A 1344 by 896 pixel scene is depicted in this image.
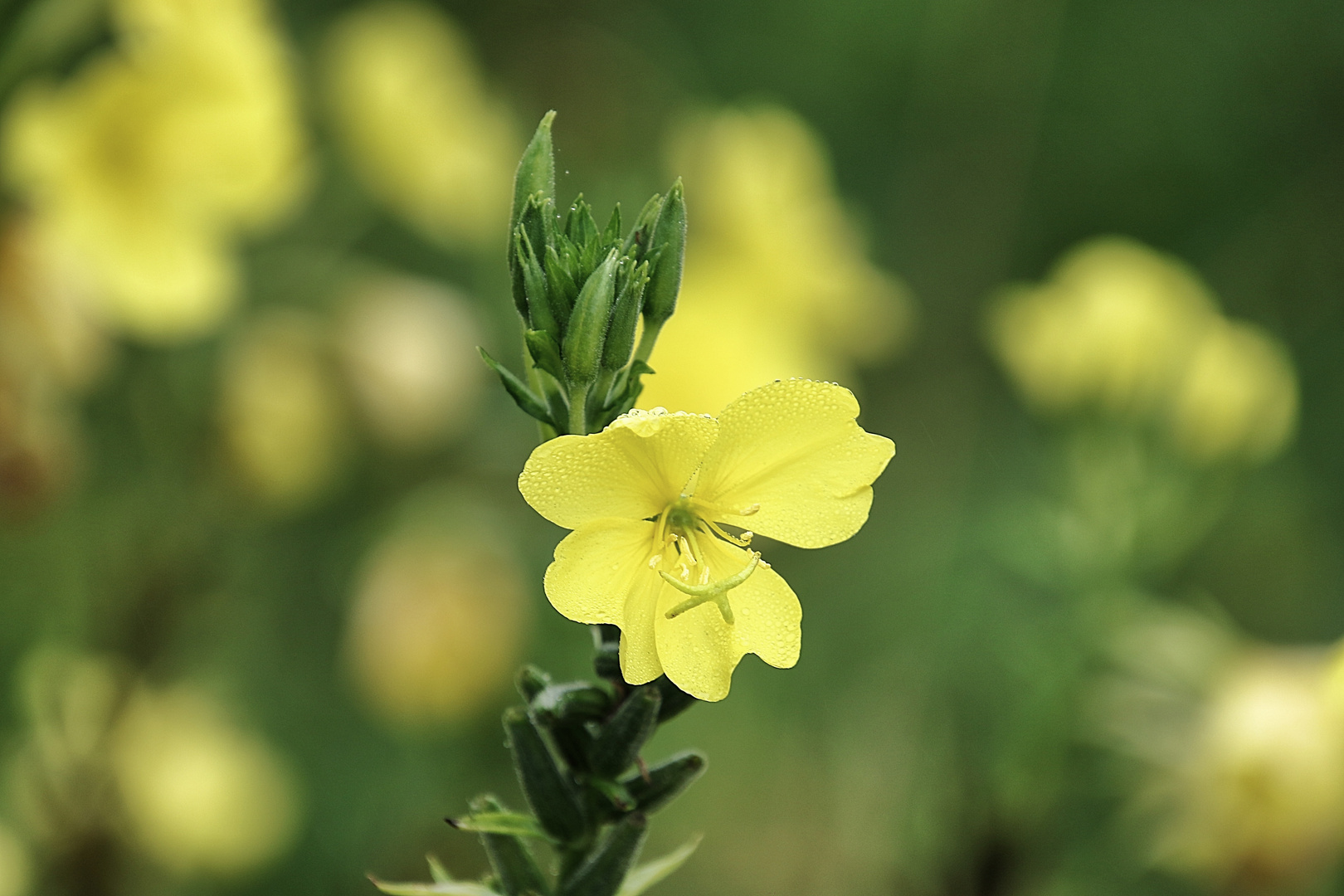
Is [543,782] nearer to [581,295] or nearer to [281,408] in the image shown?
[581,295]

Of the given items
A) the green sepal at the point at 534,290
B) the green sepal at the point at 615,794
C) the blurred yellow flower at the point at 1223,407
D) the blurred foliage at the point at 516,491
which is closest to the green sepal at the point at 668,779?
the green sepal at the point at 615,794

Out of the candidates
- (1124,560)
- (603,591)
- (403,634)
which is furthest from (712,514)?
(403,634)

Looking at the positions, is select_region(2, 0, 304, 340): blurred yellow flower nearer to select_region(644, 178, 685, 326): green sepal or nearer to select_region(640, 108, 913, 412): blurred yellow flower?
select_region(640, 108, 913, 412): blurred yellow flower

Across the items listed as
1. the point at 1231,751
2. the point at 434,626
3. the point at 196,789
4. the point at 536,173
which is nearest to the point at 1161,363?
the point at 1231,751

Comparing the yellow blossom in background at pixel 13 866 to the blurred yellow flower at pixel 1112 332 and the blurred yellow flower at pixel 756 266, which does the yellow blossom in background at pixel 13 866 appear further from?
the blurred yellow flower at pixel 1112 332

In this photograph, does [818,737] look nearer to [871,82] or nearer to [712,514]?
[712,514]

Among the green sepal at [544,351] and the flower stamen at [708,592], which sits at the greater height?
the green sepal at [544,351]
